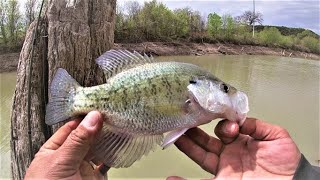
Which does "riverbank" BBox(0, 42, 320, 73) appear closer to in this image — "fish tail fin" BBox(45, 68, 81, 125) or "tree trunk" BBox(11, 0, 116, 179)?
"tree trunk" BBox(11, 0, 116, 179)

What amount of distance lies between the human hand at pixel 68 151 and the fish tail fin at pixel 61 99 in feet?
0.20

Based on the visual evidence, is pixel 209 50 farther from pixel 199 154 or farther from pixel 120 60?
pixel 120 60

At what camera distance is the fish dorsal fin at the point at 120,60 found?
1232 millimetres

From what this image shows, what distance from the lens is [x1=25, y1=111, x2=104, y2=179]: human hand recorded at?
116 centimetres

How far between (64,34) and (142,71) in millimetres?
446

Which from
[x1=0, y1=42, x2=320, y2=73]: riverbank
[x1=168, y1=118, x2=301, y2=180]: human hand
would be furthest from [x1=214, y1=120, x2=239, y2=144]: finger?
[x1=0, y1=42, x2=320, y2=73]: riverbank

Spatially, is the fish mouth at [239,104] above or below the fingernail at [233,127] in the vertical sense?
above

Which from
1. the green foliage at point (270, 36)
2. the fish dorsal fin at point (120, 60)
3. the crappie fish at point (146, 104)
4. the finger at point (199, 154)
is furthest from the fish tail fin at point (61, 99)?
the green foliage at point (270, 36)

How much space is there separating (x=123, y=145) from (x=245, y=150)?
0.45 metres

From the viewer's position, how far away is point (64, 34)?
149 centimetres

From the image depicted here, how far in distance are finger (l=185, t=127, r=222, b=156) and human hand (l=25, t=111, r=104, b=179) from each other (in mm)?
Result: 396

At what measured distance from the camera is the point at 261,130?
52.9 inches

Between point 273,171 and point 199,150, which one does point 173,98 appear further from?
point 273,171

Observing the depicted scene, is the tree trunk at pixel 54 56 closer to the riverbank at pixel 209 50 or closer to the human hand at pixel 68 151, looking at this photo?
the human hand at pixel 68 151
